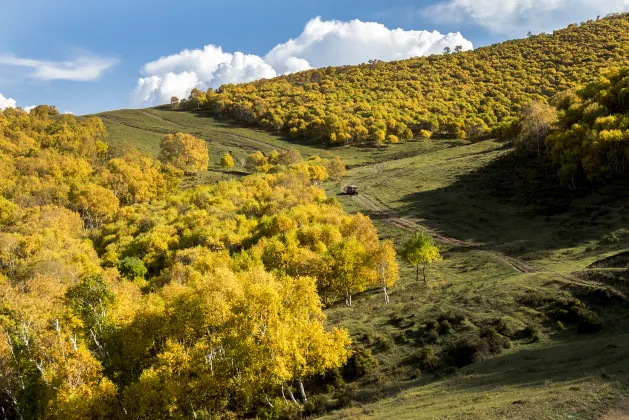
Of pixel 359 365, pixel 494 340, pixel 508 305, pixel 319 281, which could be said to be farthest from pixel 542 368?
pixel 319 281

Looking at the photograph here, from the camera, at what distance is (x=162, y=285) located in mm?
65312

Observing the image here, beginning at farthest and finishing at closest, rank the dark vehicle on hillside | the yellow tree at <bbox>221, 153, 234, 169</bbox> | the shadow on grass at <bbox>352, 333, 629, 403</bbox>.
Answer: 1. the yellow tree at <bbox>221, 153, 234, 169</bbox>
2. the dark vehicle on hillside
3. the shadow on grass at <bbox>352, 333, 629, 403</bbox>

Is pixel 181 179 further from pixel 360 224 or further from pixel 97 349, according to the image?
pixel 97 349

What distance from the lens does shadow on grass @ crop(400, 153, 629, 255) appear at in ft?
224

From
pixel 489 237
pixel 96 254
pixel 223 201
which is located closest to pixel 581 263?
pixel 489 237

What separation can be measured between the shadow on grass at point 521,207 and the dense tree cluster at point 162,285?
919 inches

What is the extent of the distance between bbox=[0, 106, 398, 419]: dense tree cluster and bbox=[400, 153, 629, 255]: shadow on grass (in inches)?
919

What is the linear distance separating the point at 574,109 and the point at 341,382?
98612 mm

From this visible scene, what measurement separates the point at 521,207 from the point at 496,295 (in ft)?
156

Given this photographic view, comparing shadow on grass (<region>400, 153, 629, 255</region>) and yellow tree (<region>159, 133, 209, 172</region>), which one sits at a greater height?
yellow tree (<region>159, 133, 209, 172</region>)

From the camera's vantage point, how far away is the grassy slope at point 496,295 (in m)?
25.4

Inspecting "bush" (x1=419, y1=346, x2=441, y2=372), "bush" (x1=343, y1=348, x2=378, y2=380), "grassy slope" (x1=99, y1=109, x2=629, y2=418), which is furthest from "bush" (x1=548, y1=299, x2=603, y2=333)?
"bush" (x1=343, y1=348, x2=378, y2=380)

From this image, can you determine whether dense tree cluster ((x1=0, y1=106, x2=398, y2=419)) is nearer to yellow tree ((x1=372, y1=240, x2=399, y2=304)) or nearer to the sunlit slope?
yellow tree ((x1=372, y1=240, x2=399, y2=304))

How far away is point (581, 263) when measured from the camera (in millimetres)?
53812
